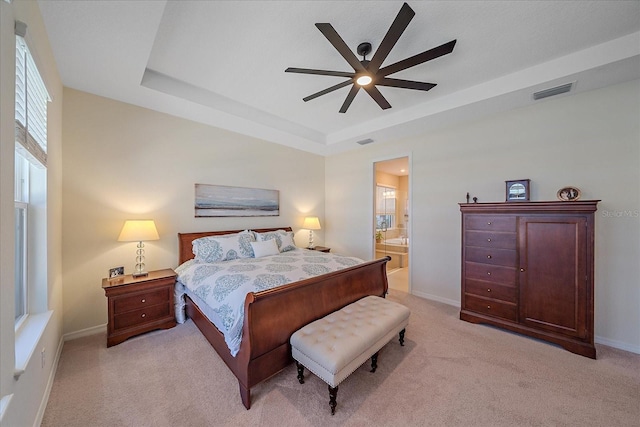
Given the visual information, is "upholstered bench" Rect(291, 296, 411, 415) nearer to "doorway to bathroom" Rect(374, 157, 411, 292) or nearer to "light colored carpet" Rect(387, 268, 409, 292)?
"light colored carpet" Rect(387, 268, 409, 292)

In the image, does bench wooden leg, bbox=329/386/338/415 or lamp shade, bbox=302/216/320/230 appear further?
lamp shade, bbox=302/216/320/230

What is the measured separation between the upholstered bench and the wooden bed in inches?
3.9

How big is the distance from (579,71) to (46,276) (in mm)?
5111

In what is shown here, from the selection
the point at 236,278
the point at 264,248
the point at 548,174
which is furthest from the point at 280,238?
the point at 548,174

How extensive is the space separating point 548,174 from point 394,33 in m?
2.68

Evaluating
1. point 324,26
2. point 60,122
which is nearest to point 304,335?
point 324,26

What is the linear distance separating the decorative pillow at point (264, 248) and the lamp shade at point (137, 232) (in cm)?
121

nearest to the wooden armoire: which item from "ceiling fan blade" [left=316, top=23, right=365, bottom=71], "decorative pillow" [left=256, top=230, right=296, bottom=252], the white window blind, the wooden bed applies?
the wooden bed

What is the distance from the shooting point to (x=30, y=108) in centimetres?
159

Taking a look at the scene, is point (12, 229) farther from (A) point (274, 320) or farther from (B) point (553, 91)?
(B) point (553, 91)

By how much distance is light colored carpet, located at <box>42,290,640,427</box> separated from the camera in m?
1.67

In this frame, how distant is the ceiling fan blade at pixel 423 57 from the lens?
1812 mm

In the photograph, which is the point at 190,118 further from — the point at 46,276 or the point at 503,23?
the point at 503,23

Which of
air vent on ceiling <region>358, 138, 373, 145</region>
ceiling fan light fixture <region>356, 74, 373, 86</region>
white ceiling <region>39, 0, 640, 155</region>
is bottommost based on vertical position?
ceiling fan light fixture <region>356, 74, 373, 86</region>
